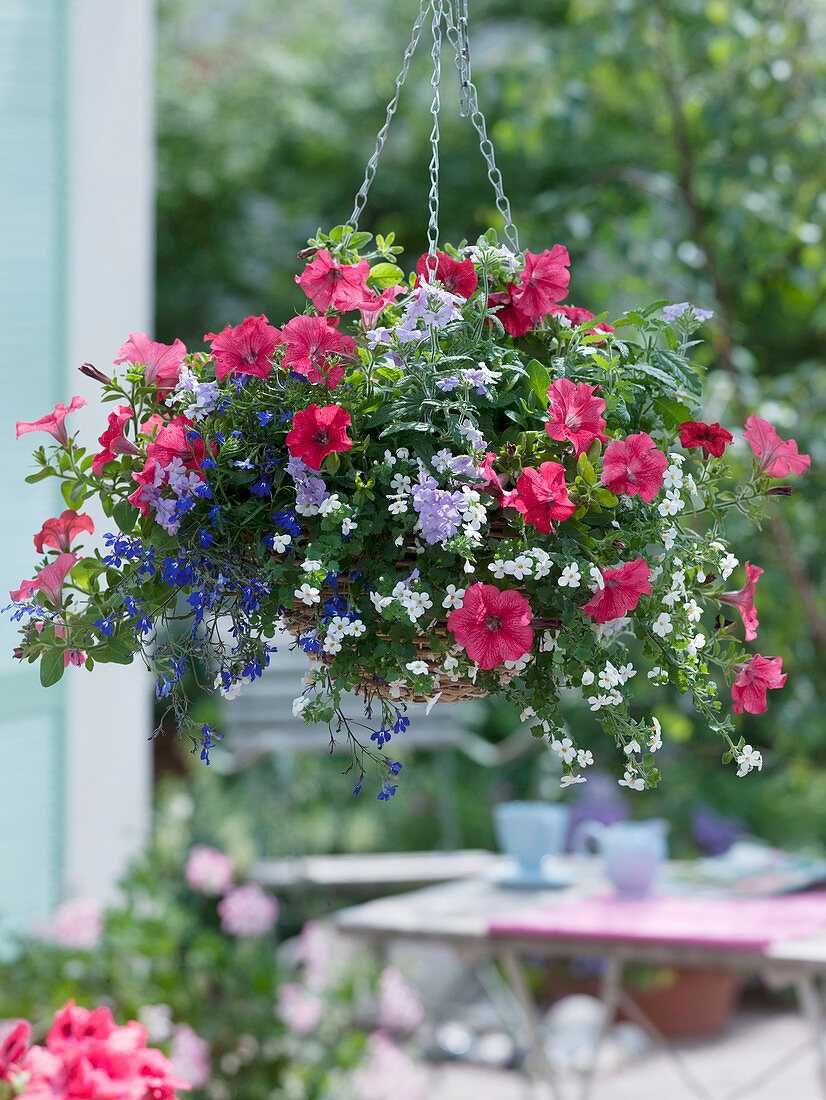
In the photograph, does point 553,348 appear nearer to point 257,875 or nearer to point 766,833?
point 257,875

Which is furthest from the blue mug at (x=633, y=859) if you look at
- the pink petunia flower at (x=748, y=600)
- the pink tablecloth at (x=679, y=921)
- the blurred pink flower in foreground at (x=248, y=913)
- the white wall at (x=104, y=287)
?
the pink petunia flower at (x=748, y=600)

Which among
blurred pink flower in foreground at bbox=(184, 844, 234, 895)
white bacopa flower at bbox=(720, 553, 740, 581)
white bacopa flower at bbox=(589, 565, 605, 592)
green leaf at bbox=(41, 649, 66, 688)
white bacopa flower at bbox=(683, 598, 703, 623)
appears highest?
white bacopa flower at bbox=(720, 553, 740, 581)

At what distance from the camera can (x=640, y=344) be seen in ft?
3.49

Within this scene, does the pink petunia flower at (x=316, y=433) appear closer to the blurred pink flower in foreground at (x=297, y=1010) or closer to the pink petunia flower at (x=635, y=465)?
the pink petunia flower at (x=635, y=465)

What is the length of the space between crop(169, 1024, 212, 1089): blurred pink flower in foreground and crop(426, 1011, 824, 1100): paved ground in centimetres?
108

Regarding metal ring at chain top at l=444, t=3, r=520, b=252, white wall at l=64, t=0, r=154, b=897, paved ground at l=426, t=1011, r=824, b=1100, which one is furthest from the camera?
paved ground at l=426, t=1011, r=824, b=1100

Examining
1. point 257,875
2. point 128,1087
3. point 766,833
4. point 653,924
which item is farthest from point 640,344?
point 766,833

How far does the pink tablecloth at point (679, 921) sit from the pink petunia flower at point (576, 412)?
1267 mm

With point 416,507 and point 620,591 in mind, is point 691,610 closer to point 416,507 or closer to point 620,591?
point 620,591

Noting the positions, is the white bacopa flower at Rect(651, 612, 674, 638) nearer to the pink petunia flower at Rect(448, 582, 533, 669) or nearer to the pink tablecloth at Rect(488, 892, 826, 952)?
the pink petunia flower at Rect(448, 582, 533, 669)

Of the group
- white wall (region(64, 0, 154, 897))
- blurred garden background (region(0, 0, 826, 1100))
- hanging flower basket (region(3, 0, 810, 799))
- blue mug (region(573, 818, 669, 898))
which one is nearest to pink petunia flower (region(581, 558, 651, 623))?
hanging flower basket (region(3, 0, 810, 799))

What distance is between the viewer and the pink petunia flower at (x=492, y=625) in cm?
84

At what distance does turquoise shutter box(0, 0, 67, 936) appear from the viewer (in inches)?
101

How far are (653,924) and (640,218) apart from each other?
176 cm
